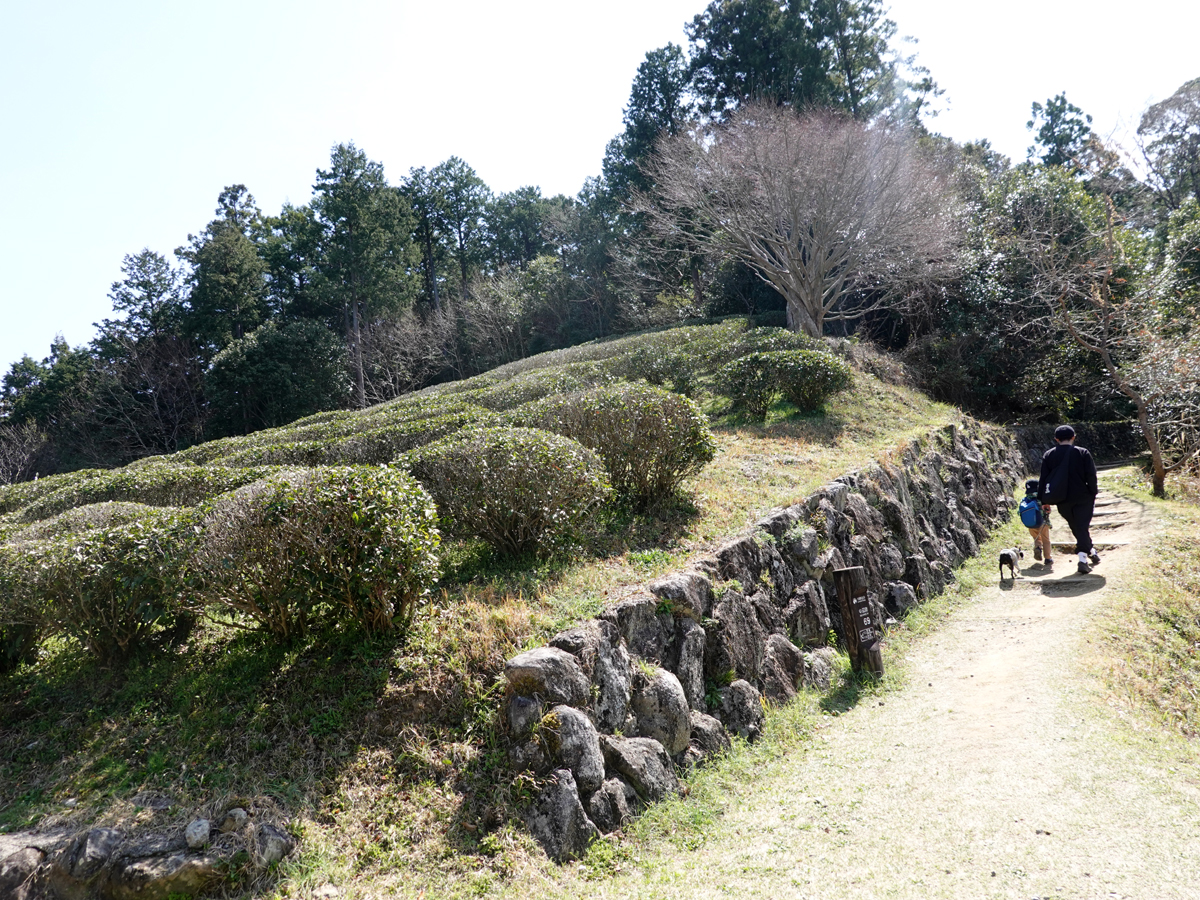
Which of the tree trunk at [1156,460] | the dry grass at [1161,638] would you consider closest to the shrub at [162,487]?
the dry grass at [1161,638]

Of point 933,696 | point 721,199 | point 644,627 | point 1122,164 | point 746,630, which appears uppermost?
point 721,199

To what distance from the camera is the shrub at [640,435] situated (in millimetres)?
7023

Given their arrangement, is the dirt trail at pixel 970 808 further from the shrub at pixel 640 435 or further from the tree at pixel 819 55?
the tree at pixel 819 55

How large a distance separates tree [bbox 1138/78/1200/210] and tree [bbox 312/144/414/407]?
33.5 m

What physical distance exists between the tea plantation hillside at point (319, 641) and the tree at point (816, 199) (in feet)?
40.0

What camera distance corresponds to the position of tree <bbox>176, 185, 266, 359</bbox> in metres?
30.4

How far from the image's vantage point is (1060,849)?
3.53 meters

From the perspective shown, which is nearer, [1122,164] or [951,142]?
[1122,164]

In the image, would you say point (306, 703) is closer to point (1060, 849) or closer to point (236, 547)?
point (236, 547)

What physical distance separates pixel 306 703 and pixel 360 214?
A: 90.8ft

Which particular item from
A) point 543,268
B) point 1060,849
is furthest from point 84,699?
point 543,268

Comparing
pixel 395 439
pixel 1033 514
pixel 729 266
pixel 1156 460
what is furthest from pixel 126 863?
pixel 729 266

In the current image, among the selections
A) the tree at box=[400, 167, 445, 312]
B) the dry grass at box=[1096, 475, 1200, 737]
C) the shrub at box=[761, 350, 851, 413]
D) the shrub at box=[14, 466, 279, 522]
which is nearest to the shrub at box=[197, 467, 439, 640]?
the shrub at box=[14, 466, 279, 522]

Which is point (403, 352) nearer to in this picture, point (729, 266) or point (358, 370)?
point (358, 370)
